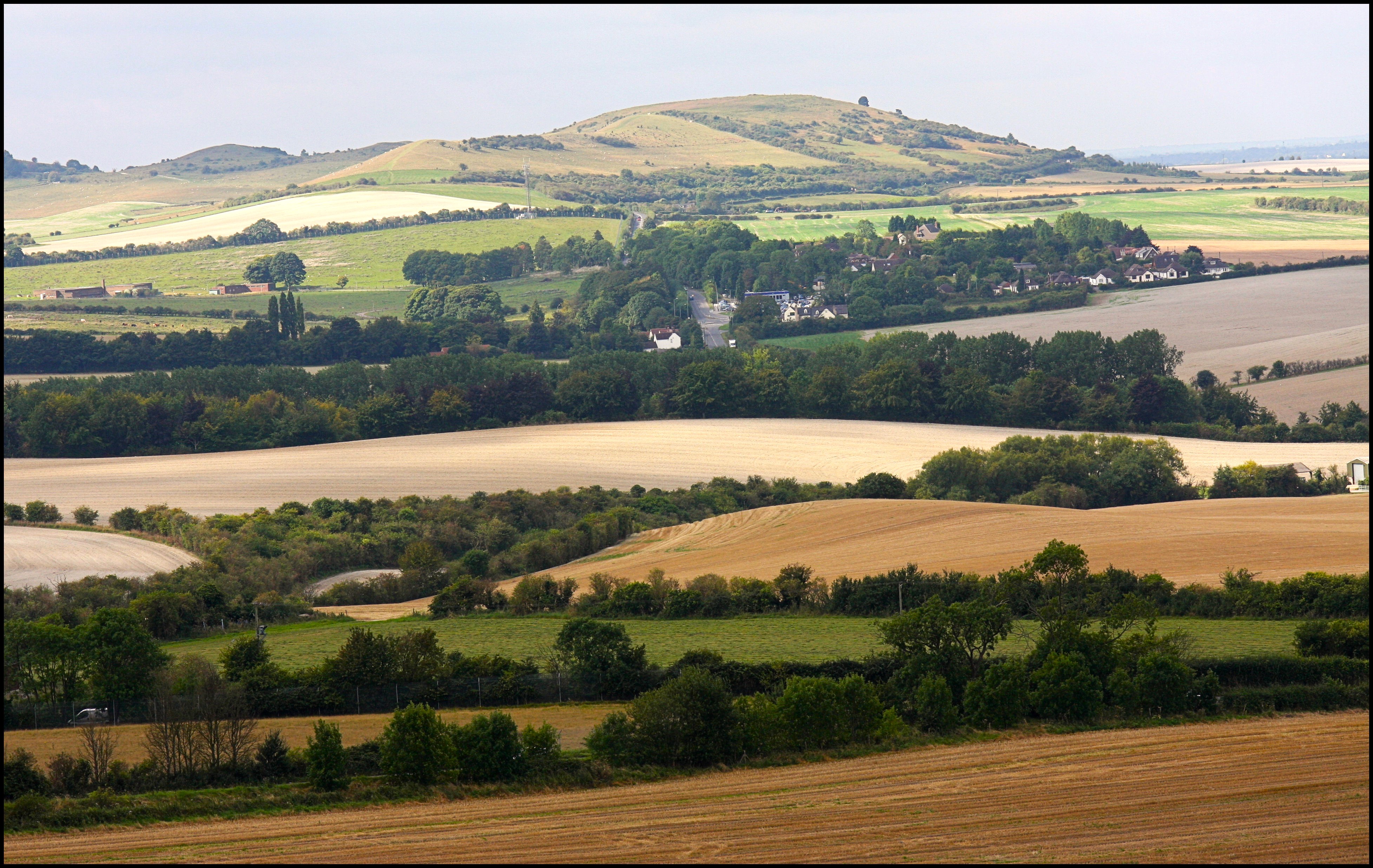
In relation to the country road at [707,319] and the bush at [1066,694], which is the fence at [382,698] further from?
the country road at [707,319]

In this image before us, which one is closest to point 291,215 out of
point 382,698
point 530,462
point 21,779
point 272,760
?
point 530,462

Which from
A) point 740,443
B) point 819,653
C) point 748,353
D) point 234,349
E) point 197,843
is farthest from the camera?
point 234,349

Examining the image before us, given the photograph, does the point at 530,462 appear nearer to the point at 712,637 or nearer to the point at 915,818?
the point at 712,637

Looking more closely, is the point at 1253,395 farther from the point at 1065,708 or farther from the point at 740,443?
the point at 1065,708

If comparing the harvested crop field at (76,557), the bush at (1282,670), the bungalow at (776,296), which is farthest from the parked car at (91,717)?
the bungalow at (776,296)

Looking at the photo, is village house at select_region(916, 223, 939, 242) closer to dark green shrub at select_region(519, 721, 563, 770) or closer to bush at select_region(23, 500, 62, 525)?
bush at select_region(23, 500, 62, 525)

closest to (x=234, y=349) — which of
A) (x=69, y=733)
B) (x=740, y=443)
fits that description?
(x=740, y=443)
